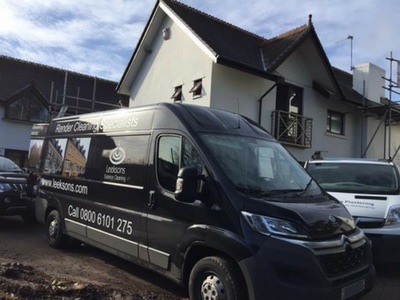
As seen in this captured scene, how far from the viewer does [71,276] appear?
6.05 meters

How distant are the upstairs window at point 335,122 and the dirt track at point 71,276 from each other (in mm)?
13846

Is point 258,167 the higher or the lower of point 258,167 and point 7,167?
the higher

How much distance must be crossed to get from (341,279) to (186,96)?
1251 centimetres

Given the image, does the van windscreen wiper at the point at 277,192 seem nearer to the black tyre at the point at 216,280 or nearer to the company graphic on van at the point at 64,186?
the black tyre at the point at 216,280

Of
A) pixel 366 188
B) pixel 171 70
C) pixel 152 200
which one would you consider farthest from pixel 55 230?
pixel 171 70

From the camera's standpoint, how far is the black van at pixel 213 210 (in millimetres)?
4020

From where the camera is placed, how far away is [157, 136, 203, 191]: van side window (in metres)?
4.93

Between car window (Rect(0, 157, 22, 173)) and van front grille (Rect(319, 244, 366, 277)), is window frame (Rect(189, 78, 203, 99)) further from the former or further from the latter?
van front grille (Rect(319, 244, 366, 277))

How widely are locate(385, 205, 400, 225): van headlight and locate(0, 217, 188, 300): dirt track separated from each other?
3.19 meters

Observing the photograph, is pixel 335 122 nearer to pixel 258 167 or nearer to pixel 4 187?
pixel 4 187

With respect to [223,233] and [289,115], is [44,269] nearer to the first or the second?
[223,233]

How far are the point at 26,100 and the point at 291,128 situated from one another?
1515 centimetres

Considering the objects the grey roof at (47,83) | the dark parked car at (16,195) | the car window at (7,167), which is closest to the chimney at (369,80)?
the grey roof at (47,83)

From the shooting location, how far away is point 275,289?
3.93m
